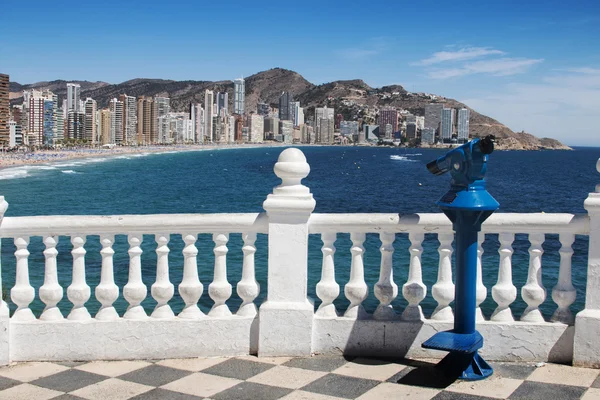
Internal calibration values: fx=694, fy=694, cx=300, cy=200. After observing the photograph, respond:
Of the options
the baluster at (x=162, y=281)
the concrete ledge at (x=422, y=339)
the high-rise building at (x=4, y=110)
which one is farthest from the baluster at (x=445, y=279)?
the high-rise building at (x=4, y=110)

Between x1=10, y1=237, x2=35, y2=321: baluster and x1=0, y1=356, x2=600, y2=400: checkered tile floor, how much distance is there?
360mm

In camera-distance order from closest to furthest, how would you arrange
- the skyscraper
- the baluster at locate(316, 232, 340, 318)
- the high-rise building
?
the baluster at locate(316, 232, 340, 318)
the skyscraper
the high-rise building

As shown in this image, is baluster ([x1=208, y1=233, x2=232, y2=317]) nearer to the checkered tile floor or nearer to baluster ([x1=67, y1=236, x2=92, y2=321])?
the checkered tile floor

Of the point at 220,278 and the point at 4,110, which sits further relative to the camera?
the point at 4,110

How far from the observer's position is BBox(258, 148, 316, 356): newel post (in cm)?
490

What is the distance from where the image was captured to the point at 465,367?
4547mm

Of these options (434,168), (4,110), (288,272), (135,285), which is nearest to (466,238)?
(434,168)

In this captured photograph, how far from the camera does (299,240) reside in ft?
16.2

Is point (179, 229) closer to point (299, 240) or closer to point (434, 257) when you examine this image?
point (299, 240)

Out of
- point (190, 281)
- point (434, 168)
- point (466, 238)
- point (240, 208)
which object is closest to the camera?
point (466, 238)

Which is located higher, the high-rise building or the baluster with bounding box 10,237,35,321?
the high-rise building

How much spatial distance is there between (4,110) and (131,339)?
18143cm

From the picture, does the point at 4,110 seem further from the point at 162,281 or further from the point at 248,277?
the point at 248,277

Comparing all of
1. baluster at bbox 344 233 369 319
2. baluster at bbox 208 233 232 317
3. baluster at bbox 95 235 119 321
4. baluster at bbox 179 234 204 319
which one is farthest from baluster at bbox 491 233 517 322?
baluster at bbox 95 235 119 321
